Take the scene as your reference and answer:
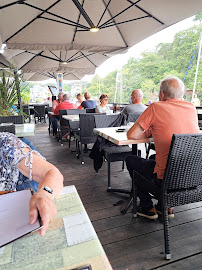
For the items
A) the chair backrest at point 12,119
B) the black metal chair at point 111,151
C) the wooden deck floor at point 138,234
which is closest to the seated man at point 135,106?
the black metal chair at point 111,151

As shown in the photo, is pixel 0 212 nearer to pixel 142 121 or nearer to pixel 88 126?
pixel 142 121

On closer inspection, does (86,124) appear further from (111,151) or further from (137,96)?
(111,151)

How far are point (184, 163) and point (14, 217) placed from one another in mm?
1270

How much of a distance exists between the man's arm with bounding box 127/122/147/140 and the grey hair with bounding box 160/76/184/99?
374 mm

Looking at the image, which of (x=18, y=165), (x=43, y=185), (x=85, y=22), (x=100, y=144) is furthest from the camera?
(x=85, y=22)

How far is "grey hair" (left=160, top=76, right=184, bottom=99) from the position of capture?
1.79 m

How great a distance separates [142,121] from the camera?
179 cm

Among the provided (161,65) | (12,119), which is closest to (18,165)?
(12,119)

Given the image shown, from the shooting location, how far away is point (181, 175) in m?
1.54

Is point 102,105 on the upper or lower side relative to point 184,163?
upper

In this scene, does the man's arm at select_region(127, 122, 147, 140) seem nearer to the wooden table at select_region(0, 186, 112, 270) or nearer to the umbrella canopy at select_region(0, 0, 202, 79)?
the wooden table at select_region(0, 186, 112, 270)

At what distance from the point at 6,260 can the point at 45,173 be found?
46 centimetres

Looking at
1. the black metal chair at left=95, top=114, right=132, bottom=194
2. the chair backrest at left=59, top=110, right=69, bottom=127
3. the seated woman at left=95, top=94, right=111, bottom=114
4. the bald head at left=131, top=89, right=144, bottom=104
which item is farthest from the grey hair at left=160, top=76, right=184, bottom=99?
the chair backrest at left=59, top=110, right=69, bottom=127

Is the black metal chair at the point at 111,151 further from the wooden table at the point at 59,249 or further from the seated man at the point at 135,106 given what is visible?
the wooden table at the point at 59,249
